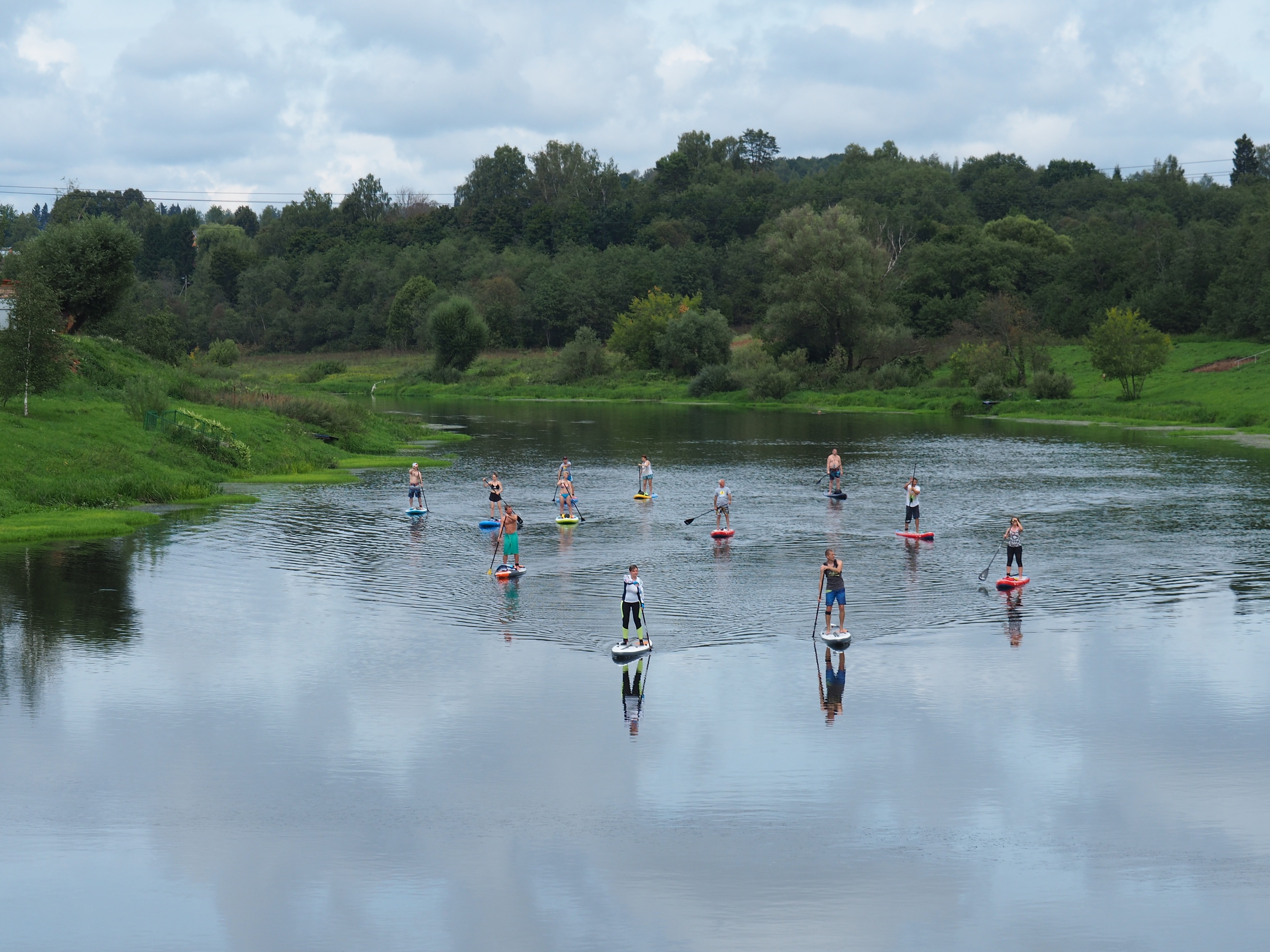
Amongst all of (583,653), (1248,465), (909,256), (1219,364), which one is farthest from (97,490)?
(909,256)

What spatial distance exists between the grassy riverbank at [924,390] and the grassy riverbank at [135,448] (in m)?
13.2

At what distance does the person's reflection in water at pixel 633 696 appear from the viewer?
75.9ft

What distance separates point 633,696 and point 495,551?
17838 millimetres

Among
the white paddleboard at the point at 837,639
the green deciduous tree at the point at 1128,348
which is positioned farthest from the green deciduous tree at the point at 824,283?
the white paddleboard at the point at 837,639

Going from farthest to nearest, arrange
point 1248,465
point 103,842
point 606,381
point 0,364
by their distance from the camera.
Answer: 1. point 606,381
2. point 1248,465
3. point 0,364
4. point 103,842

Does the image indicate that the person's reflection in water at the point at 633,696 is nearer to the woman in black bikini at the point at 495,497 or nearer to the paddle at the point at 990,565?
the paddle at the point at 990,565

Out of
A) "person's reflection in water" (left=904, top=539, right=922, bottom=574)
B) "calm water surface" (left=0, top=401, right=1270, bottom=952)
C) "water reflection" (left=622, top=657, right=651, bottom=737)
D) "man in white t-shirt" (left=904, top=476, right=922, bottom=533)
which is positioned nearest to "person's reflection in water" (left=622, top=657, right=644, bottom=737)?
"water reflection" (left=622, top=657, right=651, bottom=737)

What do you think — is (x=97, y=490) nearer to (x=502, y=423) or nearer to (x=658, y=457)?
(x=658, y=457)

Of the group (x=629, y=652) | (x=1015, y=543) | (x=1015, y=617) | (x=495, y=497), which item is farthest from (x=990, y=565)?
(x=495, y=497)

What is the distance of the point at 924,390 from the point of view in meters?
129

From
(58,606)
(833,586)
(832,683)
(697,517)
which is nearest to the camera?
(832,683)

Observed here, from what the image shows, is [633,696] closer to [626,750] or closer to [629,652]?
[629,652]

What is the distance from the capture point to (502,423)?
115 metres

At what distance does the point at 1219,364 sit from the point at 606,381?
251ft
